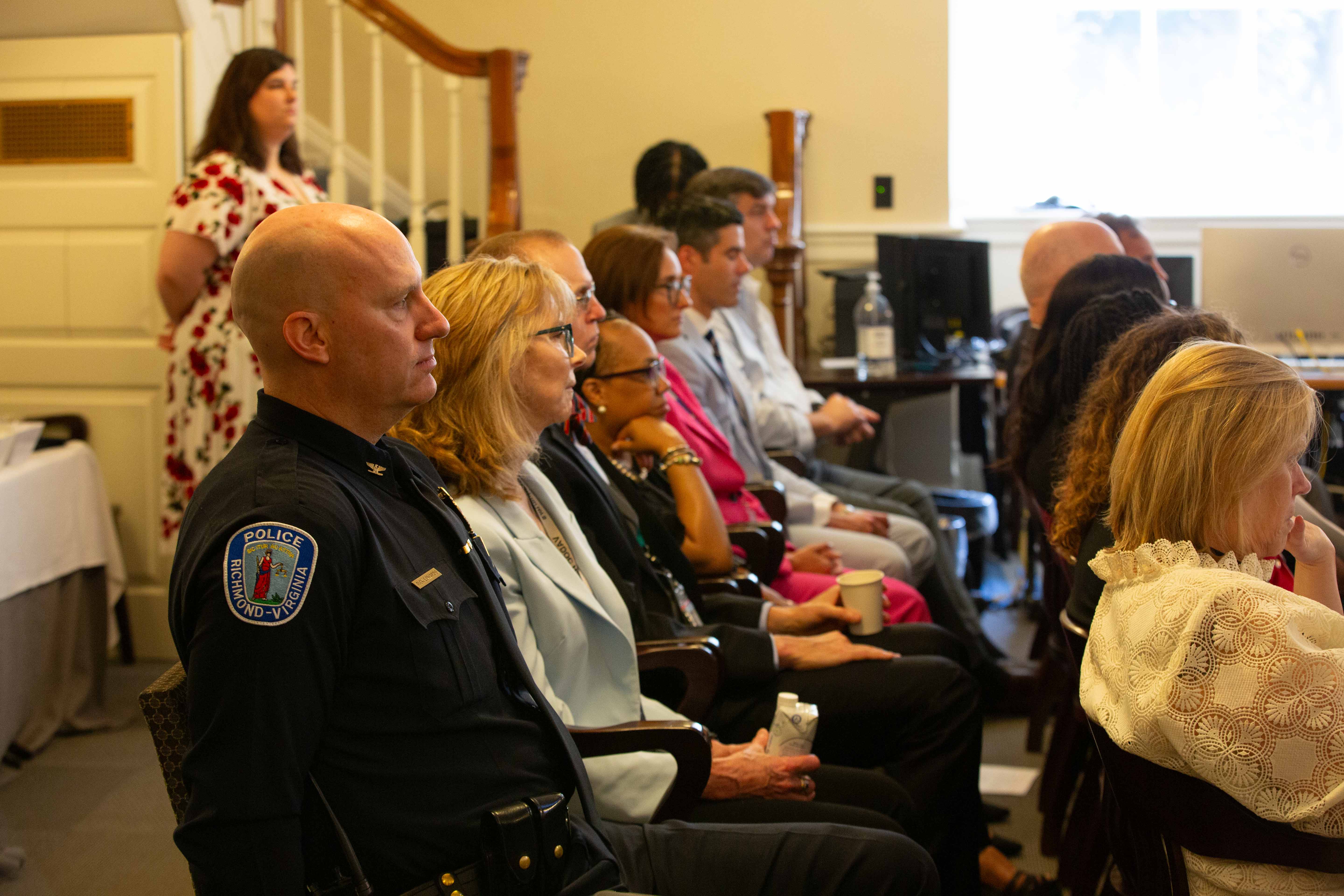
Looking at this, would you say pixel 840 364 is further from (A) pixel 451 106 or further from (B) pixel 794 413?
(A) pixel 451 106

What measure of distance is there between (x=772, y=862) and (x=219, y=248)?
91.4 inches

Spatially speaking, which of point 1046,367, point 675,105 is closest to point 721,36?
point 675,105

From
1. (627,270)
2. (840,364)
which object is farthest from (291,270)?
(840,364)

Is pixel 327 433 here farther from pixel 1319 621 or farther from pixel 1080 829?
pixel 1080 829

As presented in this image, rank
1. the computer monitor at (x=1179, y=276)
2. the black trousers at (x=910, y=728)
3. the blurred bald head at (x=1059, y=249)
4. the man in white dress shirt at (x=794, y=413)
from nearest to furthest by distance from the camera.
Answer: the black trousers at (x=910, y=728) < the blurred bald head at (x=1059, y=249) < the man in white dress shirt at (x=794, y=413) < the computer monitor at (x=1179, y=276)

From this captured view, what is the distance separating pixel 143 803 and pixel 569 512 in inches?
59.6

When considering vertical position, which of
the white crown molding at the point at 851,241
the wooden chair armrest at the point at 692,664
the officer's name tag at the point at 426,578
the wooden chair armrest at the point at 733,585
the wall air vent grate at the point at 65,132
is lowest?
the wooden chair armrest at the point at 692,664

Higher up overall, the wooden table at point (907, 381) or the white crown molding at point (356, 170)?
the white crown molding at point (356, 170)

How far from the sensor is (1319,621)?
1118 mm

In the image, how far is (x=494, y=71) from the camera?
11.4 feet

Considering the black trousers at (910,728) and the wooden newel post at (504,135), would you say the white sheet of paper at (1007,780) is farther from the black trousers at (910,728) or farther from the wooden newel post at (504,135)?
the wooden newel post at (504,135)

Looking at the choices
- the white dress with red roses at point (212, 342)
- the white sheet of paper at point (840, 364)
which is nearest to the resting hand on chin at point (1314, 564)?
the white dress with red roses at point (212, 342)

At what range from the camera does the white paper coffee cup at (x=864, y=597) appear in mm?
2092

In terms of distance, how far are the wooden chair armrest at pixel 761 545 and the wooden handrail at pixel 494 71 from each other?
1504 millimetres
